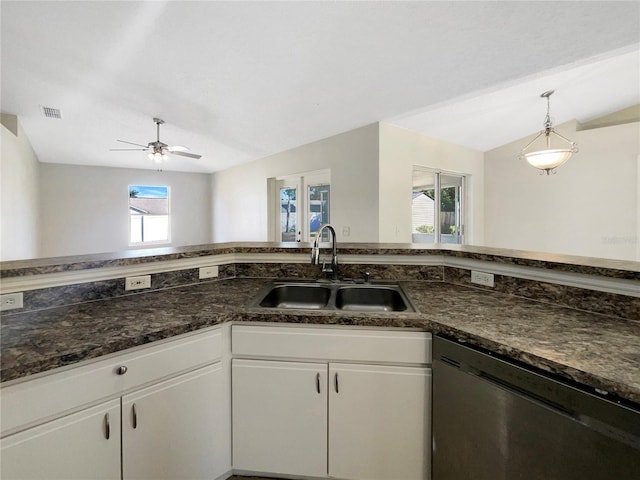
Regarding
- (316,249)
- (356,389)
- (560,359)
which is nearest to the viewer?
(560,359)

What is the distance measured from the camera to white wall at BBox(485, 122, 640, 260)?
13.9 ft

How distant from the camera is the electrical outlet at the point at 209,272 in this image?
1700 mm

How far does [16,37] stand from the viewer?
2.07 metres

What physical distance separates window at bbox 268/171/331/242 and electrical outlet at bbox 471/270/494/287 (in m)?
2.72

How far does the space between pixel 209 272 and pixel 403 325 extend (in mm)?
1195

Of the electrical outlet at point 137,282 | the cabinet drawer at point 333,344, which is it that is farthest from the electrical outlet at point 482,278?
the electrical outlet at point 137,282

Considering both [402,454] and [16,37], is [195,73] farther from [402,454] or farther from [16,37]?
[402,454]

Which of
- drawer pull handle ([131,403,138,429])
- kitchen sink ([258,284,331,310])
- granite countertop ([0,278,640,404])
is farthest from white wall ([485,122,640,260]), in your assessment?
drawer pull handle ([131,403,138,429])

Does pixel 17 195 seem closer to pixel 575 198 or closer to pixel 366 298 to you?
pixel 366 298

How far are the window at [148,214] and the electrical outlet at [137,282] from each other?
20.7ft

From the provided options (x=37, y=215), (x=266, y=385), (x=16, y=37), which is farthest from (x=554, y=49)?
(x=37, y=215)

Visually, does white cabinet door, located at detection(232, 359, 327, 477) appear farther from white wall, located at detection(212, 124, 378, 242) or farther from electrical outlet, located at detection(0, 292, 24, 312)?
white wall, located at detection(212, 124, 378, 242)

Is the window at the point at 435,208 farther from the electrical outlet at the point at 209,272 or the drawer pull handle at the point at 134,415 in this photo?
the drawer pull handle at the point at 134,415

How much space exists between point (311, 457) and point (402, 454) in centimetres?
39
